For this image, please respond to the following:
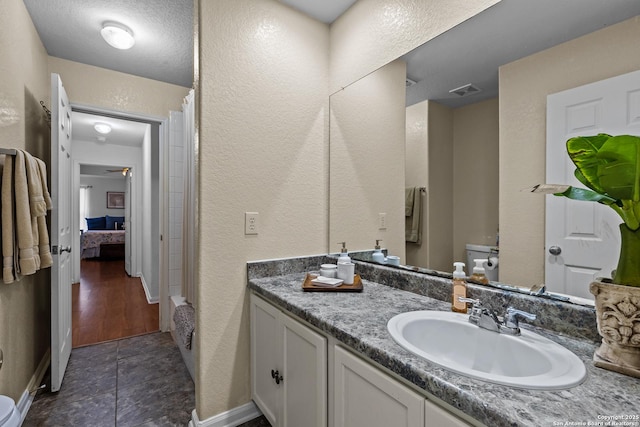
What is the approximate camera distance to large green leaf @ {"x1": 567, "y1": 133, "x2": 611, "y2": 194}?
2.33 ft

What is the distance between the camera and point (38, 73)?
2.21 metres

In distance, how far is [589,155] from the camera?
0.72 meters

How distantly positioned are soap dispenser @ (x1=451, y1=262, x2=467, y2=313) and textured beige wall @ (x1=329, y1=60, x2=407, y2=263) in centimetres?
40

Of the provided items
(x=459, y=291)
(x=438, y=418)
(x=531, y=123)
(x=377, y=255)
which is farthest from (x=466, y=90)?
(x=438, y=418)

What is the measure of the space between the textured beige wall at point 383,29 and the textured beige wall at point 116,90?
195 centimetres

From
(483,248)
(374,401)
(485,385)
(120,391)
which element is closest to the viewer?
(485,385)

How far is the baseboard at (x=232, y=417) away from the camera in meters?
1.53

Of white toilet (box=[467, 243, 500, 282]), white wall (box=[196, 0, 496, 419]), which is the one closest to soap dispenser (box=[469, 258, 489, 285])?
white toilet (box=[467, 243, 500, 282])

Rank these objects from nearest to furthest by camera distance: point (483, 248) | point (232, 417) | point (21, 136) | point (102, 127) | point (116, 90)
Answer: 1. point (483, 248)
2. point (232, 417)
3. point (21, 136)
4. point (116, 90)
5. point (102, 127)

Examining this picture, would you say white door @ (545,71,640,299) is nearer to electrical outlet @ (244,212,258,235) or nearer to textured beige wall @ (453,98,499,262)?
textured beige wall @ (453,98,499,262)

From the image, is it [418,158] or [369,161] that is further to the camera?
[369,161]

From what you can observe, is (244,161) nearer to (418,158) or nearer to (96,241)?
(418,158)

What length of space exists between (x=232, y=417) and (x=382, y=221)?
4.38 ft

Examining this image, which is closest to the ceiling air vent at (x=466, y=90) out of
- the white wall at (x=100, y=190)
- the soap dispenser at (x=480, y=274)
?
the soap dispenser at (x=480, y=274)
